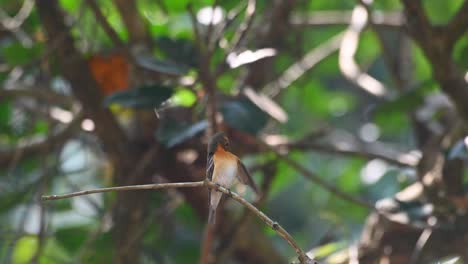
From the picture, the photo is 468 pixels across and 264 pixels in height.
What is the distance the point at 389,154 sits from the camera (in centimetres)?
241

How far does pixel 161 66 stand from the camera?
71.6 inches

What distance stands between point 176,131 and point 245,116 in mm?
177

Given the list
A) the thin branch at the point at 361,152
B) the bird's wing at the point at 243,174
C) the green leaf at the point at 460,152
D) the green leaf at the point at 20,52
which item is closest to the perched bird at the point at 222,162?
the bird's wing at the point at 243,174

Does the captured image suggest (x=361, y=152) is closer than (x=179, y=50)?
No

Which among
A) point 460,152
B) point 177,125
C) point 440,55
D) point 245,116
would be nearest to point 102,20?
point 177,125

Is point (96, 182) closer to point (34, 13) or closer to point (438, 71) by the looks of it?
point (34, 13)

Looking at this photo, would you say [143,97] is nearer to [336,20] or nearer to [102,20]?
[102,20]

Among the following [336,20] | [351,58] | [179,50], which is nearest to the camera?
[179,50]

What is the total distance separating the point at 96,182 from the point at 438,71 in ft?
5.53

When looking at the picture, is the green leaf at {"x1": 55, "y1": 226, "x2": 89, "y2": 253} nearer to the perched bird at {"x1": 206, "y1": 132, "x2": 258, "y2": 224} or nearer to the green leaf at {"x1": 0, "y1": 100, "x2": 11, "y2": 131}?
the green leaf at {"x1": 0, "y1": 100, "x2": 11, "y2": 131}

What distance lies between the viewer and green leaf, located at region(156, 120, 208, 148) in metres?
1.72

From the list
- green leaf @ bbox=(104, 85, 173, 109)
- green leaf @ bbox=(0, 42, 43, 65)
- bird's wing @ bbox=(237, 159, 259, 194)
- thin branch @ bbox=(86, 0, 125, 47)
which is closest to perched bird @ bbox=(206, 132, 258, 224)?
bird's wing @ bbox=(237, 159, 259, 194)

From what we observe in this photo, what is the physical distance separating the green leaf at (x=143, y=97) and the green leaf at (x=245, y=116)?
153 mm

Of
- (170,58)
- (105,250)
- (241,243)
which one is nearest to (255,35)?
(170,58)
